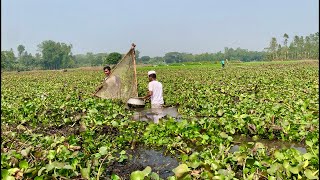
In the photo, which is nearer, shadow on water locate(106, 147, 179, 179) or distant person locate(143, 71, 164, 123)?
shadow on water locate(106, 147, 179, 179)

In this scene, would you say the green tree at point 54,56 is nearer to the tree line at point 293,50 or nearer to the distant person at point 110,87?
the tree line at point 293,50

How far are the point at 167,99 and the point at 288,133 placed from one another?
5148 millimetres

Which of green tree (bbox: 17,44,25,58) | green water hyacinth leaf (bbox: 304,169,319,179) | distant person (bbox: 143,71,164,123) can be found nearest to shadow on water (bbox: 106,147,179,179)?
green water hyacinth leaf (bbox: 304,169,319,179)

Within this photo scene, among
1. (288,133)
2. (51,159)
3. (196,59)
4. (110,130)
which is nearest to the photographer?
(51,159)

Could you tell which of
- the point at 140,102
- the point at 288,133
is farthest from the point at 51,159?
the point at 140,102

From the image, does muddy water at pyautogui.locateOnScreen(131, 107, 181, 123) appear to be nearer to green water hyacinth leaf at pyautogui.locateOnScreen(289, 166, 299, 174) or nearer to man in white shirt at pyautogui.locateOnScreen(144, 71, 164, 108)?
man in white shirt at pyautogui.locateOnScreen(144, 71, 164, 108)

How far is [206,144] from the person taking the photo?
5.12 m

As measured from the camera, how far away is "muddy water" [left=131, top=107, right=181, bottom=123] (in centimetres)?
770

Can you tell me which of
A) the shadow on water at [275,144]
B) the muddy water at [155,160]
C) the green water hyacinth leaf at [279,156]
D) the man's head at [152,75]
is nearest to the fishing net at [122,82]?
the man's head at [152,75]

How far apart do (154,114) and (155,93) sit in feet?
1.87

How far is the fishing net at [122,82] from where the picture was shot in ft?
32.1

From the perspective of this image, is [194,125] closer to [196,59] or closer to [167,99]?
[167,99]

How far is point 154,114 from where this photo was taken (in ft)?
27.3

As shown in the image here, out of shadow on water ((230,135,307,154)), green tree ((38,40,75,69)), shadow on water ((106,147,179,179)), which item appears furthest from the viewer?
green tree ((38,40,75,69))
